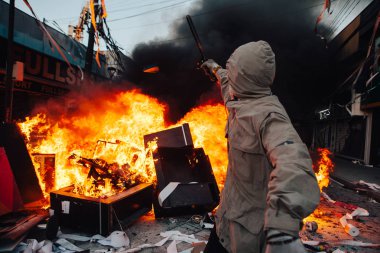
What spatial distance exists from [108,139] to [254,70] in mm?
6060

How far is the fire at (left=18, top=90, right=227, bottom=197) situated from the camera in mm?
5328

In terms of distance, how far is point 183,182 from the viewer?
5406mm

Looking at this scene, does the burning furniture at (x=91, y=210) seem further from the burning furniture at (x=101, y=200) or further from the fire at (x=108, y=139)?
the fire at (x=108, y=139)

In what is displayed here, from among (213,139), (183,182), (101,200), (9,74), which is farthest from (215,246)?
(9,74)

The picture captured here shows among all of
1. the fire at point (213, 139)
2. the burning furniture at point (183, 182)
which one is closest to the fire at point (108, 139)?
the fire at point (213, 139)

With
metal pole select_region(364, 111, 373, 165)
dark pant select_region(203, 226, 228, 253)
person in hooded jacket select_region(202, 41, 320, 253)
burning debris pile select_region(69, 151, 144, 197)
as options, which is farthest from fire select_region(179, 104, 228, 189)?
metal pole select_region(364, 111, 373, 165)

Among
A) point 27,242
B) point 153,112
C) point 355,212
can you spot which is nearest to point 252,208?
point 27,242

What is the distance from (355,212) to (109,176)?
540 cm

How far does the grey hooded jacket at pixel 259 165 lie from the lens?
1.32m

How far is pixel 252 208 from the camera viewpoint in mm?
1815

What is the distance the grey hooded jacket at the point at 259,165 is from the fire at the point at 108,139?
11.3 feet

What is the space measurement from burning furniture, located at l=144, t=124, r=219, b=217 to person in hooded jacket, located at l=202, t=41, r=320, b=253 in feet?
10.0

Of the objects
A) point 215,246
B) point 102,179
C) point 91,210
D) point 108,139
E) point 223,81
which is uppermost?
point 223,81

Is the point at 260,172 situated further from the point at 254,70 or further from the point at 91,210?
the point at 91,210
